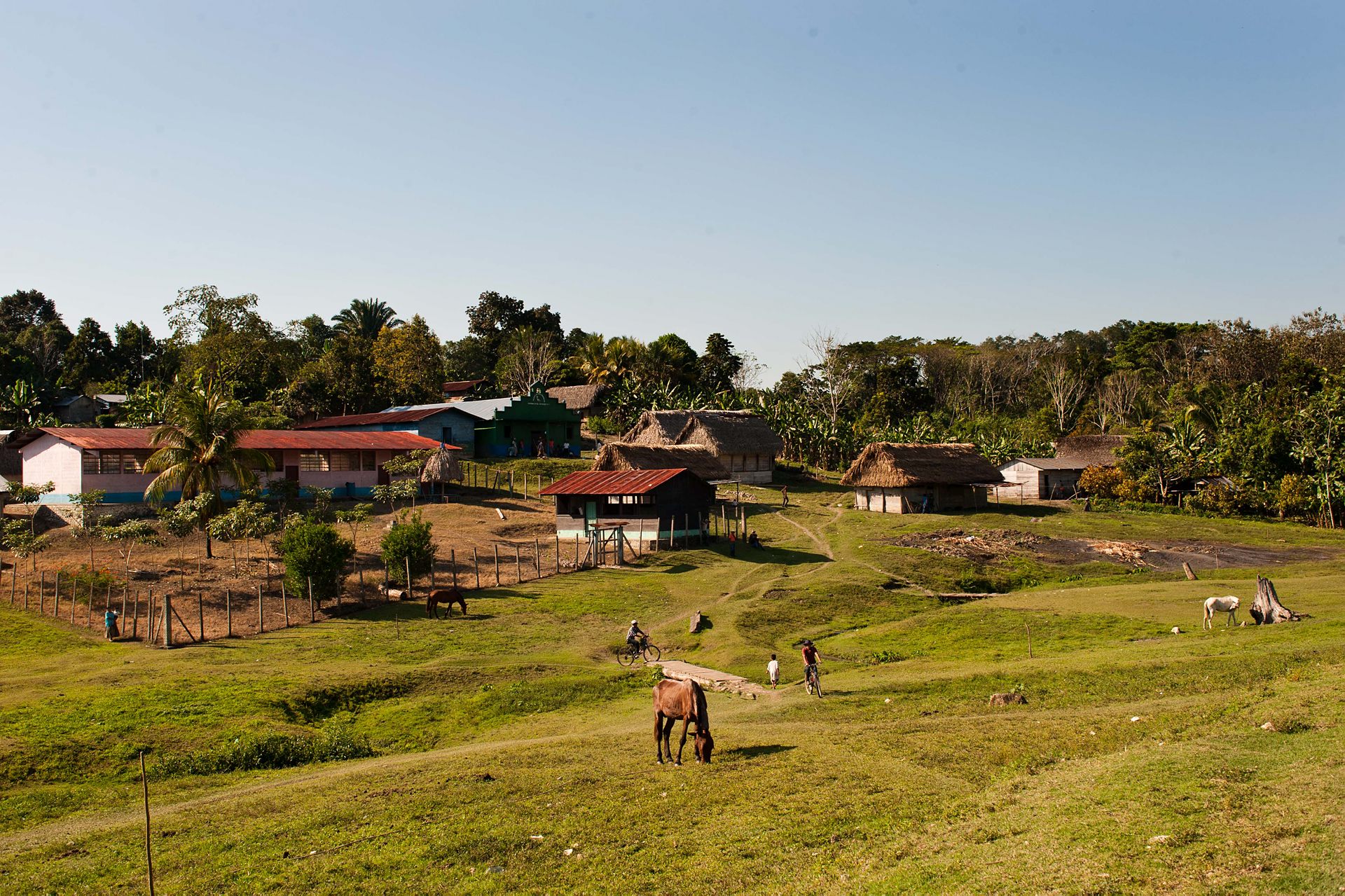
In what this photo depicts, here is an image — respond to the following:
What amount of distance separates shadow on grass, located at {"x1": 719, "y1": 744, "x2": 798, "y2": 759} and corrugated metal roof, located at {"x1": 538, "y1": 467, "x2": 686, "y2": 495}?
27799mm

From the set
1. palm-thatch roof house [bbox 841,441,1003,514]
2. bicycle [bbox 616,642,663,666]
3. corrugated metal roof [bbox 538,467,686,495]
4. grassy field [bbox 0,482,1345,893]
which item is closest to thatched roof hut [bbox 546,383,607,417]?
palm-thatch roof house [bbox 841,441,1003,514]

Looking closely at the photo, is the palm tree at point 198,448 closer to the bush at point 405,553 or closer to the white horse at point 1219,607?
the bush at point 405,553

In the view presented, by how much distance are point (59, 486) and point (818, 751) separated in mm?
45185

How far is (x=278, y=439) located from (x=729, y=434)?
28.3 meters

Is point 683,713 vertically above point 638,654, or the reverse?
point 683,713

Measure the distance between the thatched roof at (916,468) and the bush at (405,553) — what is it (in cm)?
3041

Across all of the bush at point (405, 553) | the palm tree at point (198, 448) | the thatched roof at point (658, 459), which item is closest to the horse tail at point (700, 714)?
the bush at point (405, 553)

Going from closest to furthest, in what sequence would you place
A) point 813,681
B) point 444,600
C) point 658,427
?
point 813,681 < point 444,600 < point 658,427

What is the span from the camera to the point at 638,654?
2692cm

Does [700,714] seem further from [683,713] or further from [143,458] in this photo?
[143,458]

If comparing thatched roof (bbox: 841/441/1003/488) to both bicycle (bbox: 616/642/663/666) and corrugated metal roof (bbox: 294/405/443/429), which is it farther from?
bicycle (bbox: 616/642/663/666)

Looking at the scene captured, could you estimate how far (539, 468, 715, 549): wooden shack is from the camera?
45.1m

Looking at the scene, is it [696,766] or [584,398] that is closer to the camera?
[696,766]

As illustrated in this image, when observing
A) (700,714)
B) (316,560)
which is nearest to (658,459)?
(316,560)
